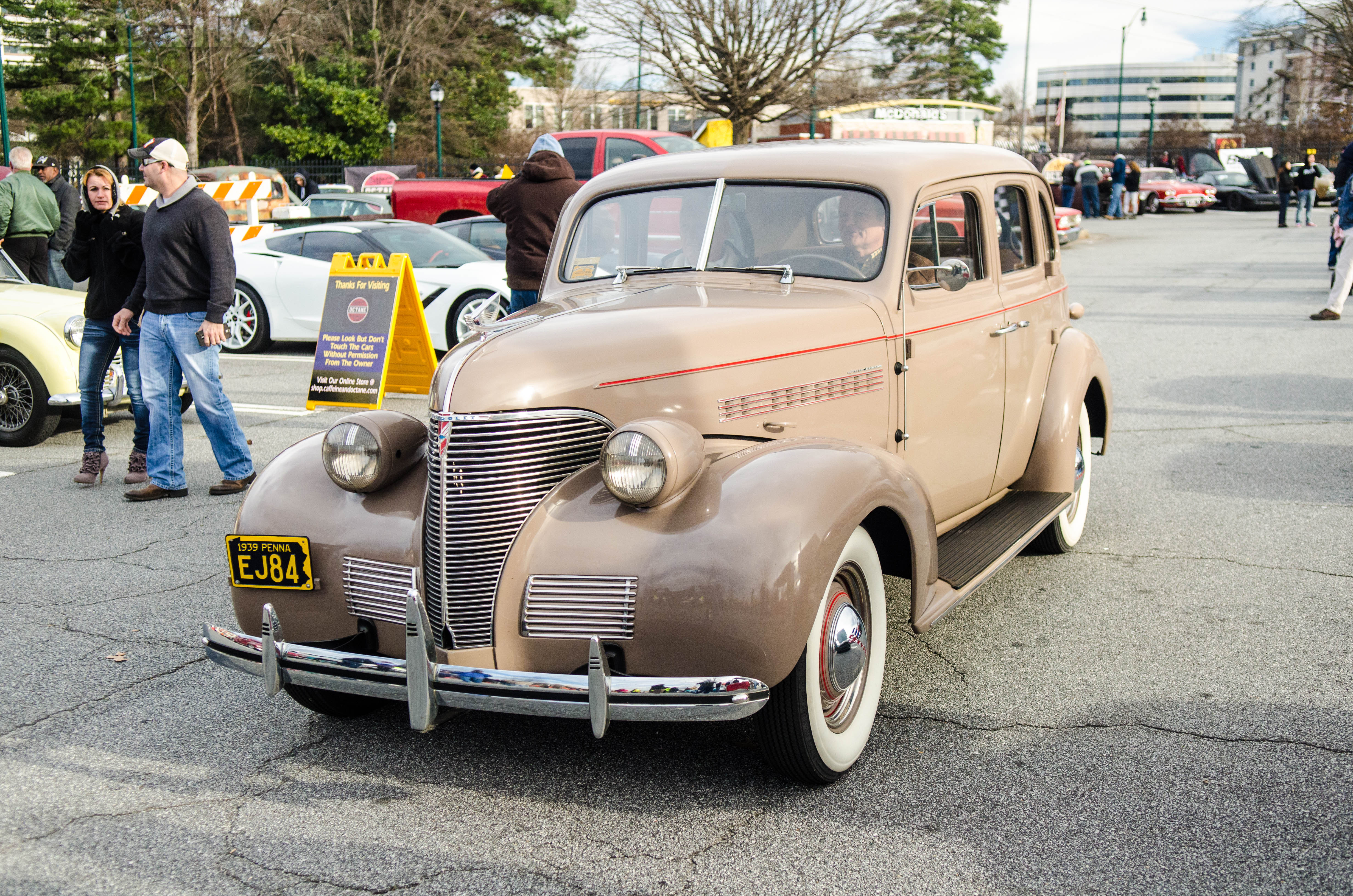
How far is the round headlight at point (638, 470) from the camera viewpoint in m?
3.12

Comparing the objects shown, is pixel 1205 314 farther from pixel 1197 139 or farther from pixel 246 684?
pixel 1197 139

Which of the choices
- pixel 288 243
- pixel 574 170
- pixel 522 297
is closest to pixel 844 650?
pixel 522 297

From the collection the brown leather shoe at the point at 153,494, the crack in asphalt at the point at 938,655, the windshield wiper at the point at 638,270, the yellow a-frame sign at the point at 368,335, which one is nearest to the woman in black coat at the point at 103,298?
the brown leather shoe at the point at 153,494

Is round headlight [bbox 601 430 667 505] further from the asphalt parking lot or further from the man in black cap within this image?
the man in black cap

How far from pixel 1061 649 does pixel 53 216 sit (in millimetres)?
10596

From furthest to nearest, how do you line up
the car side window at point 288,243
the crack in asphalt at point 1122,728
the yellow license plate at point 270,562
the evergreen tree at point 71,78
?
the evergreen tree at point 71,78
the car side window at point 288,243
the crack in asphalt at point 1122,728
the yellow license plate at point 270,562

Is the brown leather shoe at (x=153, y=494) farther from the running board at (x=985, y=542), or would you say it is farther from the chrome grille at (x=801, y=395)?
the running board at (x=985, y=542)

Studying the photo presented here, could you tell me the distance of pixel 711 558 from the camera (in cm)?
303

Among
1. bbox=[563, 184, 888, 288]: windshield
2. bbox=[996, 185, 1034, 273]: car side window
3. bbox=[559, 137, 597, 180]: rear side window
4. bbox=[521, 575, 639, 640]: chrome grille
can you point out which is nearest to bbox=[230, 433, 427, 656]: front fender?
bbox=[521, 575, 639, 640]: chrome grille

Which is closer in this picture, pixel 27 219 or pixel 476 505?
pixel 476 505

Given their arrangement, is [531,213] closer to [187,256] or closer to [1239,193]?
[187,256]

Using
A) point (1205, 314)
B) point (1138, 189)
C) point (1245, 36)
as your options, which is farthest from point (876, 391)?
point (1245, 36)

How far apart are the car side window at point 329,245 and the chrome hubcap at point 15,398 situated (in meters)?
4.02

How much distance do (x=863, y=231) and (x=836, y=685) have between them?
5.94 ft
